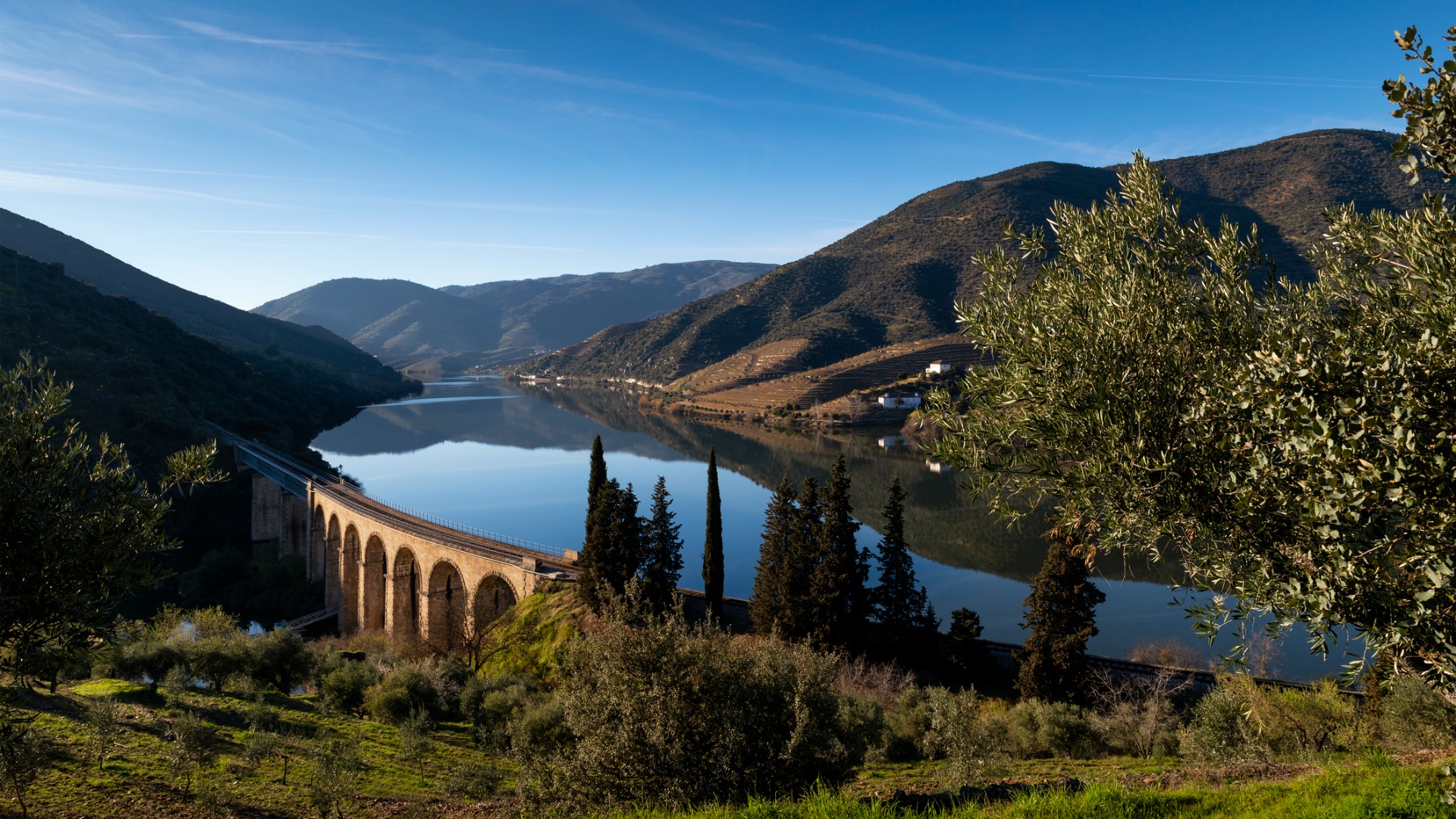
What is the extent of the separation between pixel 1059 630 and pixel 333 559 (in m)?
38.3

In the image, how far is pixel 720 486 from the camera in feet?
202

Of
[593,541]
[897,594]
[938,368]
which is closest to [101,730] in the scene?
[593,541]

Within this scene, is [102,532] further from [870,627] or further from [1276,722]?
[870,627]

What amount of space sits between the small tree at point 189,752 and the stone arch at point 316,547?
3255 cm

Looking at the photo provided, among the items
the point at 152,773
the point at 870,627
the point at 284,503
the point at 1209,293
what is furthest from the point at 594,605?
the point at 284,503

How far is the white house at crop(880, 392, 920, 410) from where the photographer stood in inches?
3799

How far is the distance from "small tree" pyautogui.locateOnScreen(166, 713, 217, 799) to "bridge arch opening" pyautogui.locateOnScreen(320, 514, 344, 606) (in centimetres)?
2828

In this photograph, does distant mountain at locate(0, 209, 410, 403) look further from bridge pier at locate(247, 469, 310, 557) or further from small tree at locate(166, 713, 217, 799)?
small tree at locate(166, 713, 217, 799)

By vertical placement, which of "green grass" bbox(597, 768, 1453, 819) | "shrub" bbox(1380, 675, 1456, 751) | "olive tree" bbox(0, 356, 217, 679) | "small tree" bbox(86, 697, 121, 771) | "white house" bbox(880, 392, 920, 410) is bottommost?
"small tree" bbox(86, 697, 121, 771)

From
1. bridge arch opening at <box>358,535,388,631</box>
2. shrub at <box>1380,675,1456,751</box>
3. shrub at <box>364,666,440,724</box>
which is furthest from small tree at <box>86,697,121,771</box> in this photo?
shrub at <box>1380,675,1456,751</box>

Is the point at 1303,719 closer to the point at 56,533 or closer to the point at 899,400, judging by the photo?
the point at 56,533

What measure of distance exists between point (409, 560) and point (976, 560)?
30.6 m

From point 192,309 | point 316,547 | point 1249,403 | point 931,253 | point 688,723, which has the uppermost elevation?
point 931,253

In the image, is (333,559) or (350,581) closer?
(350,581)
